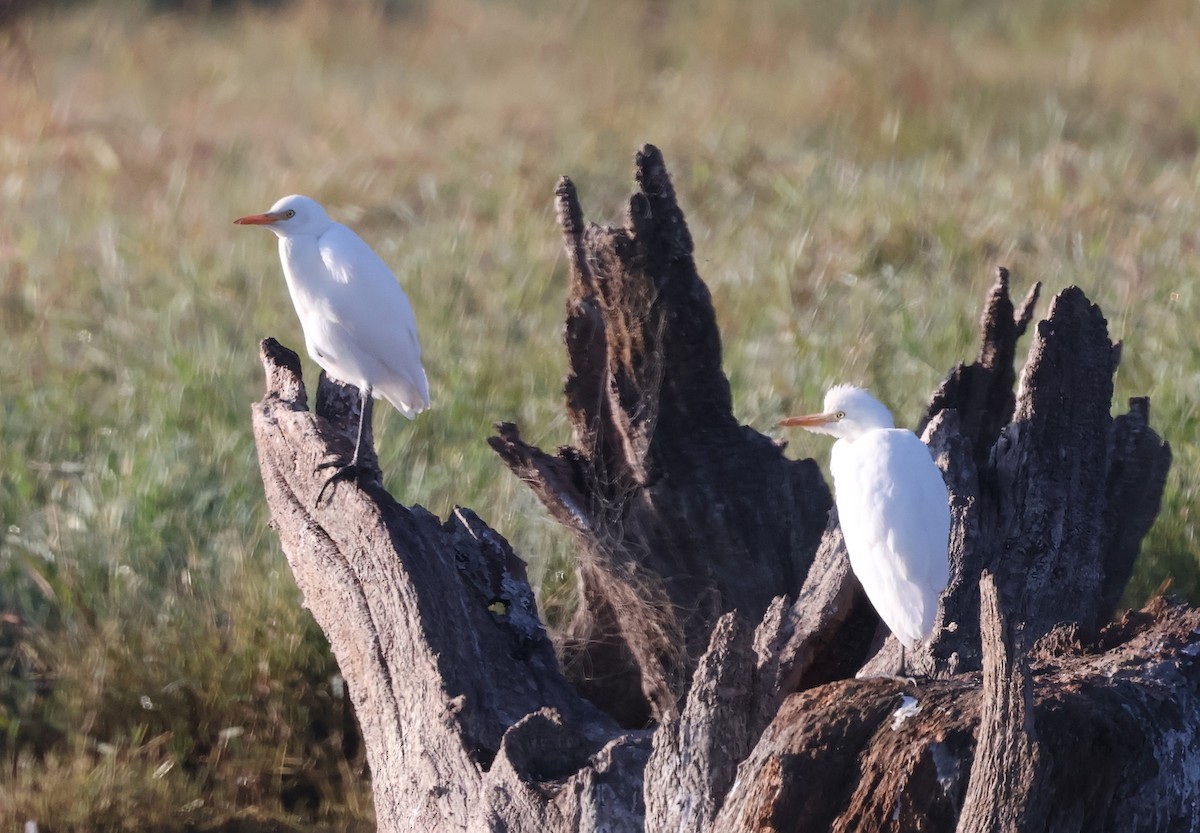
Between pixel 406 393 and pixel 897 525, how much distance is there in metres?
1.46

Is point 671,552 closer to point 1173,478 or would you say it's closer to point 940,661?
point 940,661

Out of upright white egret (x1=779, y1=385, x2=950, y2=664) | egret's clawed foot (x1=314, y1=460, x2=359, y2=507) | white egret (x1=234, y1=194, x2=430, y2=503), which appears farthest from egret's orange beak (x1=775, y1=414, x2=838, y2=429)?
white egret (x1=234, y1=194, x2=430, y2=503)

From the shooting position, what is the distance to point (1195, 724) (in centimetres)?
205

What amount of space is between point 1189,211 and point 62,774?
5.24 metres

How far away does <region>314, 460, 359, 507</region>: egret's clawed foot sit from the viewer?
2.92m

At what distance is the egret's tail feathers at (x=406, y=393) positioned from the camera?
351cm

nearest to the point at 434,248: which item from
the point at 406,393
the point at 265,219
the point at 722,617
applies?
the point at 406,393

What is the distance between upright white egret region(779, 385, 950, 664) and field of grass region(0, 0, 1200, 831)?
1362 millimetres

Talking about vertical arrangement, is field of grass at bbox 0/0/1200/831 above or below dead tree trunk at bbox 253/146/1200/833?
above

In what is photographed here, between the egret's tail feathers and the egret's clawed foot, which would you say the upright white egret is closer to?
the egret's clawed foot

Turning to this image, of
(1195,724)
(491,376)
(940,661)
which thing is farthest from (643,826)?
(491,376)

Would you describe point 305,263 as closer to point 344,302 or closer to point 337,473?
point 344,302

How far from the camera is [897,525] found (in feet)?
8.38

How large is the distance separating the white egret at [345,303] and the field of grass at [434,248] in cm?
76
